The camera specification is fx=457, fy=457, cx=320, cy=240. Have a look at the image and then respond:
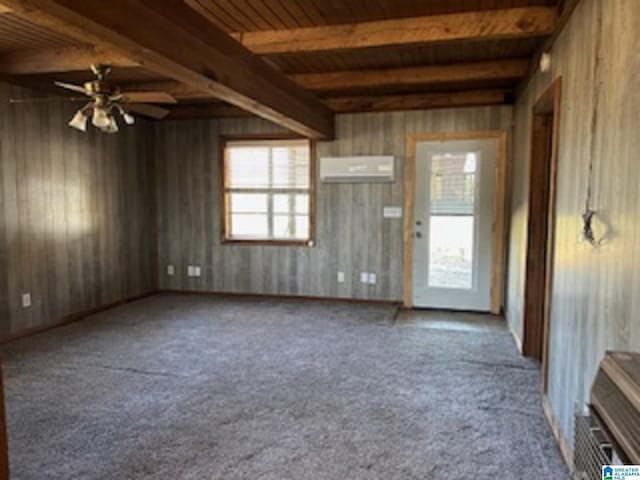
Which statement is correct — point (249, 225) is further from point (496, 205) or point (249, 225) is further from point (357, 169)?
point (496, 205)

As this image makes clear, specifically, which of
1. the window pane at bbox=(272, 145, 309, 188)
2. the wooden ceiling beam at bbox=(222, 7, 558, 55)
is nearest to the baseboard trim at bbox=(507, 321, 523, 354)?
the wooden ceiling beam at bbox=(222, 7, 558, 55)

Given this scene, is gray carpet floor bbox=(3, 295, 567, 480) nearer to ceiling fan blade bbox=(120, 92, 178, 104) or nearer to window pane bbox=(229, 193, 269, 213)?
window pane bbox=(229, 193, 269, 213)

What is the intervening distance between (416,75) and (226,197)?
3019mm

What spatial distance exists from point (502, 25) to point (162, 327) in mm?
3975

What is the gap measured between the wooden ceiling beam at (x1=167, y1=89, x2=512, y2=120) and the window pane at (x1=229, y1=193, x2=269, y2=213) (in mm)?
1072

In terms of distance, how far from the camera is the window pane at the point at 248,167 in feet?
19.9

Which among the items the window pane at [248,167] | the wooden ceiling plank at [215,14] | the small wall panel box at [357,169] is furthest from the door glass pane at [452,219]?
the wooden ceiling plank at [215,14]

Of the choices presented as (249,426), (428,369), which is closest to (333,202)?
(428,369)

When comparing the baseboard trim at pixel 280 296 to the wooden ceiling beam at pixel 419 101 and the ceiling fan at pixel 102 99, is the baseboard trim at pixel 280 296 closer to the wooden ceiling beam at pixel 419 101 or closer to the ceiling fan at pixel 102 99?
the wooden ceiling beam at pixel 419 101

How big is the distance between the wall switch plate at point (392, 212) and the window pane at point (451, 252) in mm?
410

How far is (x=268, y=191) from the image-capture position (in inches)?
238

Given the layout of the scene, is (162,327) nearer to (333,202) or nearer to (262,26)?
(333,202)

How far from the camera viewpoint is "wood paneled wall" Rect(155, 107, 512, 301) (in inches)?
218

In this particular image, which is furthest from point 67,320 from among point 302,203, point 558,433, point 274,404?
point 558,433
